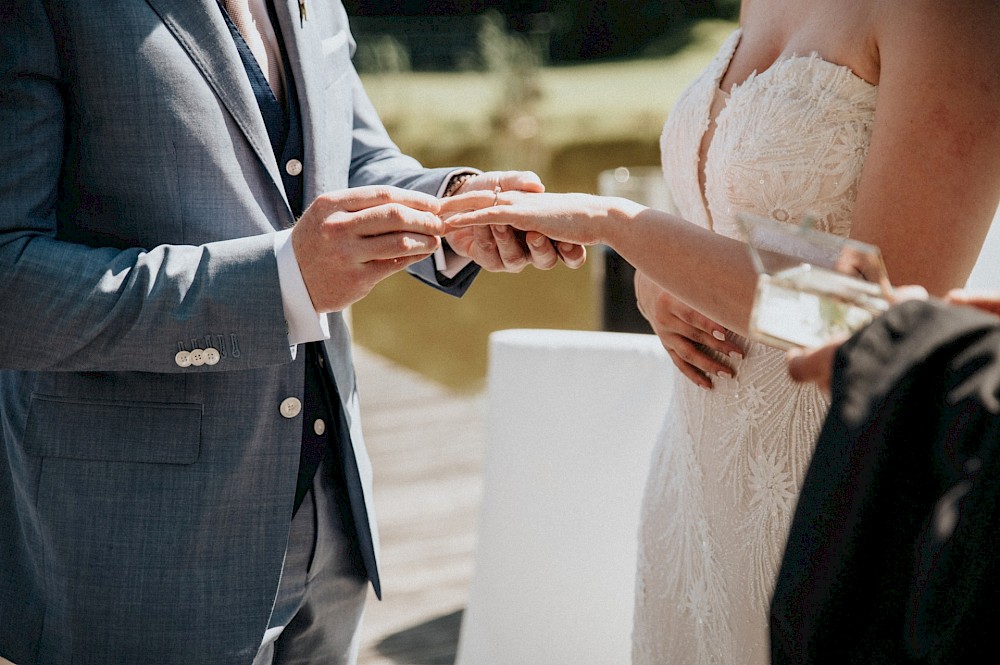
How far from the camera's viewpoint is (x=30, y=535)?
1.47 m

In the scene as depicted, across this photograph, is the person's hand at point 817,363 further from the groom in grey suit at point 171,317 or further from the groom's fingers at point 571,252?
the groom's fingers at point 571,252

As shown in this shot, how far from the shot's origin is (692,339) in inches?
64.2

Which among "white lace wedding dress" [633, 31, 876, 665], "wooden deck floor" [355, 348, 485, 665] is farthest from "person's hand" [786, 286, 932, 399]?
"wooden deck floor" [355, 348, 485, 665]

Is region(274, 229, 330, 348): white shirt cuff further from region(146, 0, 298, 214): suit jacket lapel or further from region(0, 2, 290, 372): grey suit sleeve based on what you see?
region(146, 0, 298, 214): suit jacket lapel

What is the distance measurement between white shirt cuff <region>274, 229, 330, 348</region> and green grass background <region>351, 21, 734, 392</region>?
263cm

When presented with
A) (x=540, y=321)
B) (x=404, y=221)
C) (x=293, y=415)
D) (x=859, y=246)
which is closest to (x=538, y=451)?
(x=293, y=415)

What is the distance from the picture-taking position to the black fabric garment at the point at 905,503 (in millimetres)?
662

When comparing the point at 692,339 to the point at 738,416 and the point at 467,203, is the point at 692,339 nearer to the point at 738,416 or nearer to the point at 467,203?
the point at 738,416

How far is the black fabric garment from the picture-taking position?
66cm

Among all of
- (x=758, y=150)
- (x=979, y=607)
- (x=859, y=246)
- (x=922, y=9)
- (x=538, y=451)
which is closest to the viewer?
(x=979, y=607)

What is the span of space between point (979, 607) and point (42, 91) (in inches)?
49.3

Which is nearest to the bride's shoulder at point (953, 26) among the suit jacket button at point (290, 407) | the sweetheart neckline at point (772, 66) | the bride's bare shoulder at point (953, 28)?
the bride's bare shoulder at point (953, 28)

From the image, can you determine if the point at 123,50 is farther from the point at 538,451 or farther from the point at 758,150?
the point at 538,451

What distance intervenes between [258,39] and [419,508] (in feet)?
8.76
